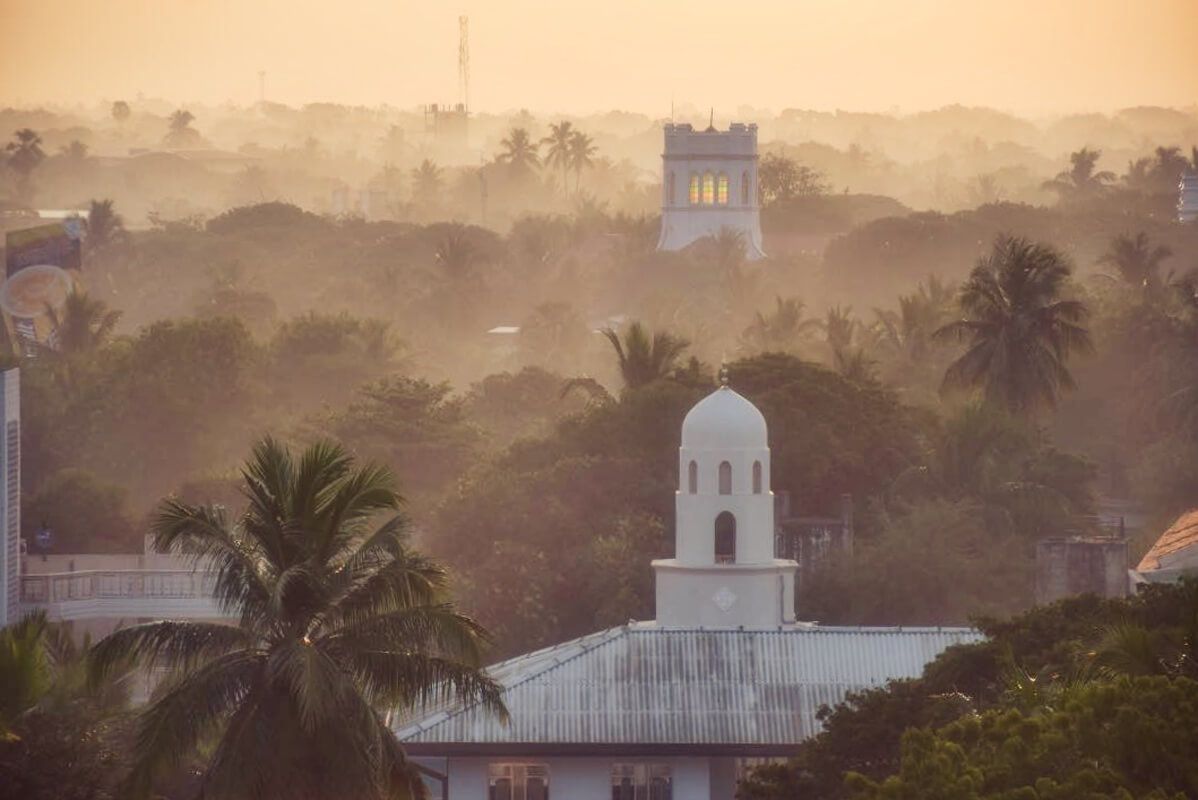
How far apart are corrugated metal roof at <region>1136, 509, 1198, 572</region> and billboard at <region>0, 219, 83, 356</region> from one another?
1841 inches

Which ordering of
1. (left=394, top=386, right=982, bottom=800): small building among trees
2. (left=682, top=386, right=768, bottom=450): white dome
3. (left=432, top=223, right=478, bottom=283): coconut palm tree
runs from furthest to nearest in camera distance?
1. (left=432, top=223, right=478, bottom=283): coconut palm tree
2. (left=682, top=386, right=768, bottom=450): white dome
3. (left=394, top=386, right=982, bottom=800): small building among trees

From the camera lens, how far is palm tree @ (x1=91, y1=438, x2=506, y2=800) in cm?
3409

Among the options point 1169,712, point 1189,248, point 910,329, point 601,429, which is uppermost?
point 1189,248

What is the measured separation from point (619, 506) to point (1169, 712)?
3669cm

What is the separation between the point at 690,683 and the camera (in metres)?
53.9

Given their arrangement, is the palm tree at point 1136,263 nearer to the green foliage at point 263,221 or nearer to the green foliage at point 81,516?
the green foliage at point 81,516

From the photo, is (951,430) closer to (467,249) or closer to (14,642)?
(14,642)

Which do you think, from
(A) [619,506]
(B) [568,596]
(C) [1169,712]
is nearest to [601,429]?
(A) [619,506]

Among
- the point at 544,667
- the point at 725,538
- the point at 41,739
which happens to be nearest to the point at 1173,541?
the point at 725,538

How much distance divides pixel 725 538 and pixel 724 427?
1.59 metres

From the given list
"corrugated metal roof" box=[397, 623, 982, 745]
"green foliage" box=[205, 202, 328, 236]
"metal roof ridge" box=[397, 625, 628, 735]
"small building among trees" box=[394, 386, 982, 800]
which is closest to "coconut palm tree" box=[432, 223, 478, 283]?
"green foliage" box=[205, 202, 328, 236]

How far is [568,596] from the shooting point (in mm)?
67312

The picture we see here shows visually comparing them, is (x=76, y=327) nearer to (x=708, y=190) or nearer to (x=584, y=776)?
(x=708, y=190)

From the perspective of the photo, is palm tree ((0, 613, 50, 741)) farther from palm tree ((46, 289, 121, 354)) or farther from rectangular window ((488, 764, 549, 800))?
palm tree ((46, 289, 121, 354))
